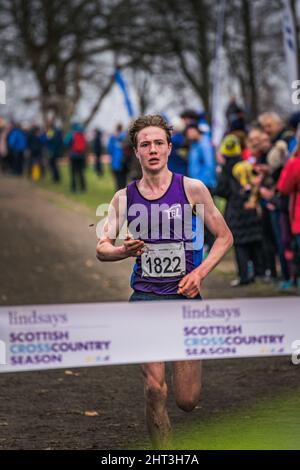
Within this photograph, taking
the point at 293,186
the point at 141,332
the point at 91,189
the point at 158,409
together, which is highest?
the point at 91,189

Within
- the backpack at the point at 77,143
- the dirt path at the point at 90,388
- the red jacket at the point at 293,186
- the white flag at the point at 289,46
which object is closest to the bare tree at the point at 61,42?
the backpack at the point at 77,143

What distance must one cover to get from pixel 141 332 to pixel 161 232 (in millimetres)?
826

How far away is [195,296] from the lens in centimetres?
681

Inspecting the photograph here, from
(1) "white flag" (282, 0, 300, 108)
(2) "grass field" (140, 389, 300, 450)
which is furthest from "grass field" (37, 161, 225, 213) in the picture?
(2) "grass field" (140, 389, 300, 450)

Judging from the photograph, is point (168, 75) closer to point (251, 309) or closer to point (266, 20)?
point (266, 20)

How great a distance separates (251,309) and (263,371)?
406 cm

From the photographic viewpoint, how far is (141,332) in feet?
20.3

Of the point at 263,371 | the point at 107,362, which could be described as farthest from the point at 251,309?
the point at 263,371

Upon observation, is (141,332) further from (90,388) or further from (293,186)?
(293,186)

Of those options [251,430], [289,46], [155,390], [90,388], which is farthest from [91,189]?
[155,390]

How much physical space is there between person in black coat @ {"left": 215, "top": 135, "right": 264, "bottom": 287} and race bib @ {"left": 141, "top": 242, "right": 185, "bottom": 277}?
843 cm

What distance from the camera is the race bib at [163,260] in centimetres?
679

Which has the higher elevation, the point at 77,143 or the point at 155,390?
the point at 77,143

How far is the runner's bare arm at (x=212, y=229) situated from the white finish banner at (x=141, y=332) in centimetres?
34
